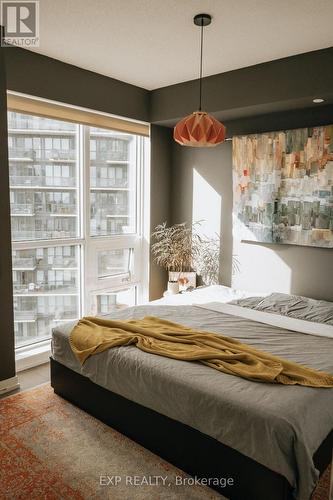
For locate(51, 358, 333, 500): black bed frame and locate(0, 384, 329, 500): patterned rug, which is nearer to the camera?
locate(51, 358, 333, 500): black bed frame

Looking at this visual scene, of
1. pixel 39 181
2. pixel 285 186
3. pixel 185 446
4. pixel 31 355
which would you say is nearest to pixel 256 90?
pixel 285 186

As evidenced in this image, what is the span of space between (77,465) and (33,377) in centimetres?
130

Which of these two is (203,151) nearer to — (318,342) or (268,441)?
(318,342)

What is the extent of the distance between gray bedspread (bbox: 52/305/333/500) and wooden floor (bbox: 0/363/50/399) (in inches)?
23.0

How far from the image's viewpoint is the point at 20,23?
272 cm

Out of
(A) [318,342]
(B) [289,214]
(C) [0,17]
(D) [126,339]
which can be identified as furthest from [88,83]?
(A) [318,342]

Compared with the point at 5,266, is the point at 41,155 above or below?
above

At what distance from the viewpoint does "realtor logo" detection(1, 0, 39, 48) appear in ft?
8.14

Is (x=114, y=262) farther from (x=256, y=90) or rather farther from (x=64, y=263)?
(x=256, y=90)

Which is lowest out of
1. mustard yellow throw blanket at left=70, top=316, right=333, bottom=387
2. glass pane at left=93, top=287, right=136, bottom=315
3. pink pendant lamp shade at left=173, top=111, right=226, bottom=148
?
glass pane at left=93, top=287, right=136, bottom=315

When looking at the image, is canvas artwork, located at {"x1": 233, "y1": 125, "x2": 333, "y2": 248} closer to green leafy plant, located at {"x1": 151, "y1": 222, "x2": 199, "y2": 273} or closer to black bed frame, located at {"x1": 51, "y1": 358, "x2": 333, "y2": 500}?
green leafy plant, located at {"x1": 151, "y1": 222, "x2": 199, "y2": 273}

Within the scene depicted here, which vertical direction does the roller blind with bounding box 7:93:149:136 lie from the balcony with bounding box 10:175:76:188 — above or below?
above

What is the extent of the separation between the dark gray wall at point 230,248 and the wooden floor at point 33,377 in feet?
6.81

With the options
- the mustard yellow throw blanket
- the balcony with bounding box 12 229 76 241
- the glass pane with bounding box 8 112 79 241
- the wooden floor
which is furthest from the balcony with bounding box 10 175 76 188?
the wooden floor
